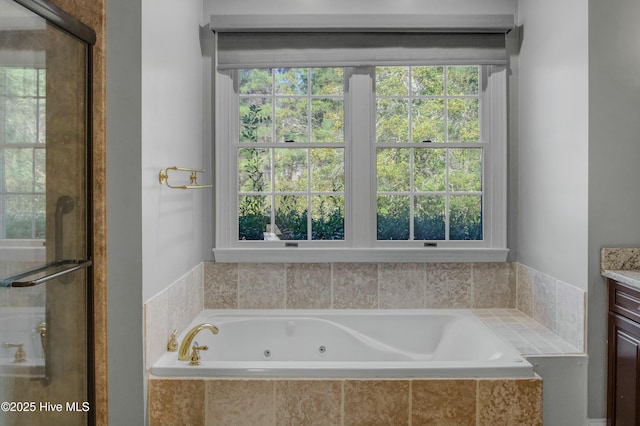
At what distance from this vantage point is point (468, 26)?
118 inches

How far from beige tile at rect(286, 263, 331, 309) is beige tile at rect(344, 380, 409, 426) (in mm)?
993

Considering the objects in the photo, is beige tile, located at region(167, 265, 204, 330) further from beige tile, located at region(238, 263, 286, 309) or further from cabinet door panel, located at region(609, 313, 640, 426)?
cabinet door panel, located at region(609, 313, 640, 426)

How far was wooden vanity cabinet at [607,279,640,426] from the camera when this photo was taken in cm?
208

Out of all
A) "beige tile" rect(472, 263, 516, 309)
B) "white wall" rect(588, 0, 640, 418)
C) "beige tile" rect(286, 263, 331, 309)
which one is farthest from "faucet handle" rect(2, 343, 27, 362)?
"beige tile" rect(472, 263, 516, 309)

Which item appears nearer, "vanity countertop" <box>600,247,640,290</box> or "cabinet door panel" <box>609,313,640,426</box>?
"cabinet door panel" <box>609,313,640,426</box>

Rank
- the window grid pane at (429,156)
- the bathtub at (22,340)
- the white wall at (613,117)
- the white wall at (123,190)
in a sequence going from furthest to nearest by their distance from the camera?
1. the window grid pane at (429,156)
2. the white wall at (613,117)
3. the white wall at (123,190)
4. the bathtub at (22,340)

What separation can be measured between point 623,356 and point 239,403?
68.8 inches

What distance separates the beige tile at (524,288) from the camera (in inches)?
115

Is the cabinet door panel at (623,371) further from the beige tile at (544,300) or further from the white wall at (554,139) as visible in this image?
the beige tile at (544,300)

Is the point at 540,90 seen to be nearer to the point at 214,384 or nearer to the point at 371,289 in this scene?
the point at 371,289

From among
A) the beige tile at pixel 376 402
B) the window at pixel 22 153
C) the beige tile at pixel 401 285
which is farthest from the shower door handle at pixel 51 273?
the beige tile at pixel 401 285

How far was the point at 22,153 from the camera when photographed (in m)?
1.54

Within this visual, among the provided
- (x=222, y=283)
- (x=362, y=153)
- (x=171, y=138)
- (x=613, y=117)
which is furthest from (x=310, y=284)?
(x=613, y=117)

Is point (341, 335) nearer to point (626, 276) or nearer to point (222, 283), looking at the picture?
point (222, 283)
